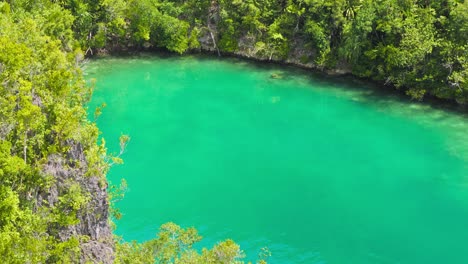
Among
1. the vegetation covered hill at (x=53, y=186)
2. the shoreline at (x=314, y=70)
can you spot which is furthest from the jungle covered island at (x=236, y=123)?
the shoreline at (x=314, y=70)

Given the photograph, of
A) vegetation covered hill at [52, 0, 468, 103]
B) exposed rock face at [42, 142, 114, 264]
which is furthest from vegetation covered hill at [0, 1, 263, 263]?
vegetation covered hill at [52, 0, 468, 103]

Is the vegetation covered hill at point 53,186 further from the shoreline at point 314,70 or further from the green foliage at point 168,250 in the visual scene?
the shoreline at point 314,70

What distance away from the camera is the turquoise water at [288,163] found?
30062 millimetres

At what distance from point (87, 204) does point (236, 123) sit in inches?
874

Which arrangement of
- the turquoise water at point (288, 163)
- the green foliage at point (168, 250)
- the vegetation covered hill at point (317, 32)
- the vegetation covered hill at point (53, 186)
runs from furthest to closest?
the vegetation covered hill at point (317, 32)
the turquoise water at point (288, 163)
the vegetation covered hill at point (53, 186)
the green foliage at point (168, 250)

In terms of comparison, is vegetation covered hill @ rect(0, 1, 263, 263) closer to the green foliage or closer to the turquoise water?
the green foliage

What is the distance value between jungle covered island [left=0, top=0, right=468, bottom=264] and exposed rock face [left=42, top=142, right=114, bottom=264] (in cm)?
7

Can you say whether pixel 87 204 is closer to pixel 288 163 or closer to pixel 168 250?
pixel 168 250

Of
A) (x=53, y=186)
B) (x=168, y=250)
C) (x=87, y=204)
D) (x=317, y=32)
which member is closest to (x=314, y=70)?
(x=317, y=32)

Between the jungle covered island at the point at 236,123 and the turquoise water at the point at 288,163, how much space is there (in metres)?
0.15

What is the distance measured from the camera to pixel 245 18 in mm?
54875

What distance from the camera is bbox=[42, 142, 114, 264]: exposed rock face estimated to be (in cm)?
2266

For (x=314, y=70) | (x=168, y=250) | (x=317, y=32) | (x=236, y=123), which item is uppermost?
(x=317, y=32)

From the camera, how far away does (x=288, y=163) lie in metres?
37.8
